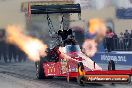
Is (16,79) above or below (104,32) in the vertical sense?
below

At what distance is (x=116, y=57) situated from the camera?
23.5 metres

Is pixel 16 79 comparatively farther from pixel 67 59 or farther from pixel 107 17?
pixel 107 17

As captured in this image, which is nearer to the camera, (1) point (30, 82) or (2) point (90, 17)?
(1) point (30, 82)

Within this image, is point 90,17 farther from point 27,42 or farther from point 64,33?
point 64,33

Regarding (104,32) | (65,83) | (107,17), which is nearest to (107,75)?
(65,83)

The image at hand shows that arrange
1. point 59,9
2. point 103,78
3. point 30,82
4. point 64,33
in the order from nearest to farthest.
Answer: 1. point 103,78
2. point 30,82
3. point 64,33
4. point 59,9

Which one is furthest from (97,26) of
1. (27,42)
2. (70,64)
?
(70,64)

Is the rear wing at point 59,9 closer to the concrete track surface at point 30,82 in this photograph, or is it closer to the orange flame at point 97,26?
the concrete track surface at point 30,82

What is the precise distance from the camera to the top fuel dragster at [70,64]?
46.9 ft

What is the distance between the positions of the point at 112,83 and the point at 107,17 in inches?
301

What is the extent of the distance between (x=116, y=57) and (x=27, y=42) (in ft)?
16.7

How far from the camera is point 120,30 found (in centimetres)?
2505

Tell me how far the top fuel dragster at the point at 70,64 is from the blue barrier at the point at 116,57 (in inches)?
249

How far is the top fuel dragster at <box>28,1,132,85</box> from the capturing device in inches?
563
